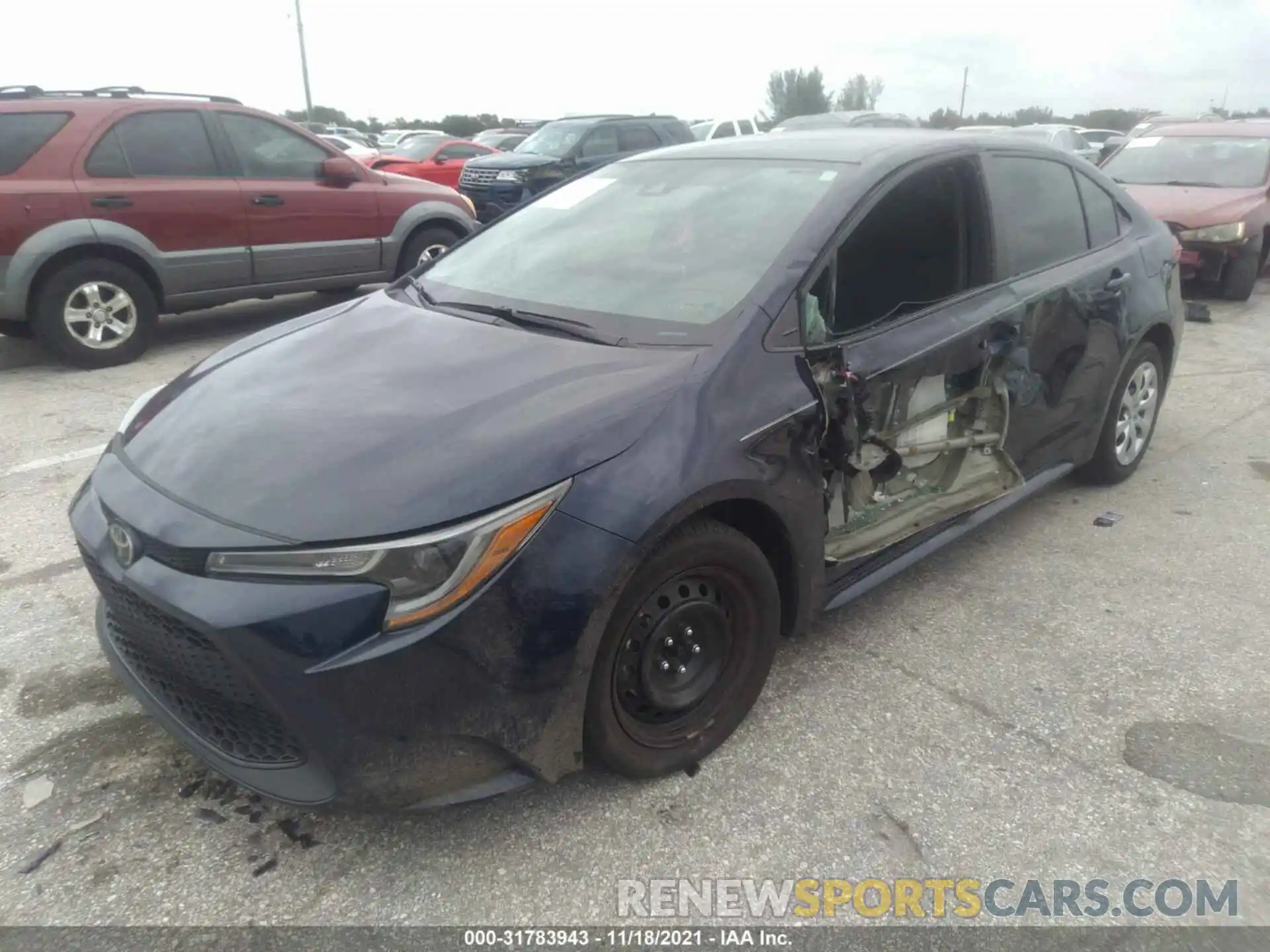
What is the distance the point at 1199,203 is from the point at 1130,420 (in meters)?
6.01

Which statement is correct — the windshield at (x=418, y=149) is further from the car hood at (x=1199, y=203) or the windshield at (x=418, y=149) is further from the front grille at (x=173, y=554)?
the front grille at (x=173, y=554)

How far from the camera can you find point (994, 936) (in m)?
2.16

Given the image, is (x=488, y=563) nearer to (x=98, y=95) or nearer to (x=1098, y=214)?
(x=1098, y=214)

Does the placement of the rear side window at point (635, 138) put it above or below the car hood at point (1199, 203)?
above

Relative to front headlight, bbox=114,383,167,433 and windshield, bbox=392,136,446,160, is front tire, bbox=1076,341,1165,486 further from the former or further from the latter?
windshield, bbox=392,136,446,160

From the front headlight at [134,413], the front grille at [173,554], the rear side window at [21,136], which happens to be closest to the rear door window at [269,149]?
the rear side window at [21,136]

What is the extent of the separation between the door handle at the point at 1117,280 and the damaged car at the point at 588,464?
26cm

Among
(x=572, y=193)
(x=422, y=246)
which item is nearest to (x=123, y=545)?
(x=572, y=193)

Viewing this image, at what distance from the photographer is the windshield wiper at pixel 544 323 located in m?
2.76

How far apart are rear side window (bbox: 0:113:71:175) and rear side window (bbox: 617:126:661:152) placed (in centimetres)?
849

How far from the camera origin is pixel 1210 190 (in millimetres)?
9594

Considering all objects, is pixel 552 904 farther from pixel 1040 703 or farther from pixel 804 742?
pixel 1040 703

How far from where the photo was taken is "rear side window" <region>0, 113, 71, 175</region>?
631 cm

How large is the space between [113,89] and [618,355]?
6.34 metres
